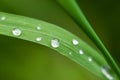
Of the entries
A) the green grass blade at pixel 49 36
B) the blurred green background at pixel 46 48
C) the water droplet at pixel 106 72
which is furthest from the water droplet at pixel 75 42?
the blurred green background at pixel 46 48

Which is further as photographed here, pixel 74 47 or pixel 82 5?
pixel 82 5

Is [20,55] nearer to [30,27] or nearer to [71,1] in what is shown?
[30,27]

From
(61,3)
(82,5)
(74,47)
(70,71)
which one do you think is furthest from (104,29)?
(61,3)

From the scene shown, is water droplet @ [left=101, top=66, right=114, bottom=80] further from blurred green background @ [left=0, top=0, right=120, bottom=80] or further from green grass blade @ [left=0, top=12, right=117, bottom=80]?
blurred green background @ [left=0, top=0, right=120, bottom=80]

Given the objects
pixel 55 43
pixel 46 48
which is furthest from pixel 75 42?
pixel 46 48

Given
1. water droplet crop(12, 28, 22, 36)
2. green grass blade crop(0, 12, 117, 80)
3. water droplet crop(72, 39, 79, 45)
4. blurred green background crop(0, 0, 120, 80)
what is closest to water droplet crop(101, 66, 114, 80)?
green grass blade crop(0, 12, 117, 80)

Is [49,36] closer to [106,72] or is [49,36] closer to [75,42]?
[75,42]

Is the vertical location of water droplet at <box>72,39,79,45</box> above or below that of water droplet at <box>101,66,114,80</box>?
above
